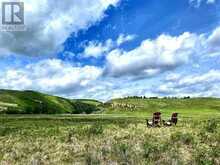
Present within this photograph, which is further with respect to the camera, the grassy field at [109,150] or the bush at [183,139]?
the bush at [183,139]

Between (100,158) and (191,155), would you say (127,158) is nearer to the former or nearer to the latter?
(100,158)

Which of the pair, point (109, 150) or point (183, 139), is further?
point (183, 139)

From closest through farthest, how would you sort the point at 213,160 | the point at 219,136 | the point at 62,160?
the point at 213,160, the point at 62,160, the point at 219,136

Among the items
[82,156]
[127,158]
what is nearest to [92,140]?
[82,156]

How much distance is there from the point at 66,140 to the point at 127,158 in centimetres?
974

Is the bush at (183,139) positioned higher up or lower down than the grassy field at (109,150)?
higher up

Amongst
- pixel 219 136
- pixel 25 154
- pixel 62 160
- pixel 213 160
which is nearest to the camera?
pixel 213 160

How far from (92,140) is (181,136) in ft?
20.6

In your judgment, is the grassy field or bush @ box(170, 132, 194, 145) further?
bush @ box(170, 132, 194, 145)

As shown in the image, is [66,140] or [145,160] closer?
[145,160]

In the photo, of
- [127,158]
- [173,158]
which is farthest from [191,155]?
[127,158]

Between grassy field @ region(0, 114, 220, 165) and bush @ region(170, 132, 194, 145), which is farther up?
bush @ region(170, 132, 194, 145)

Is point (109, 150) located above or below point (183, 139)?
below

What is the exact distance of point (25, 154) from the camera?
82.1 ft
